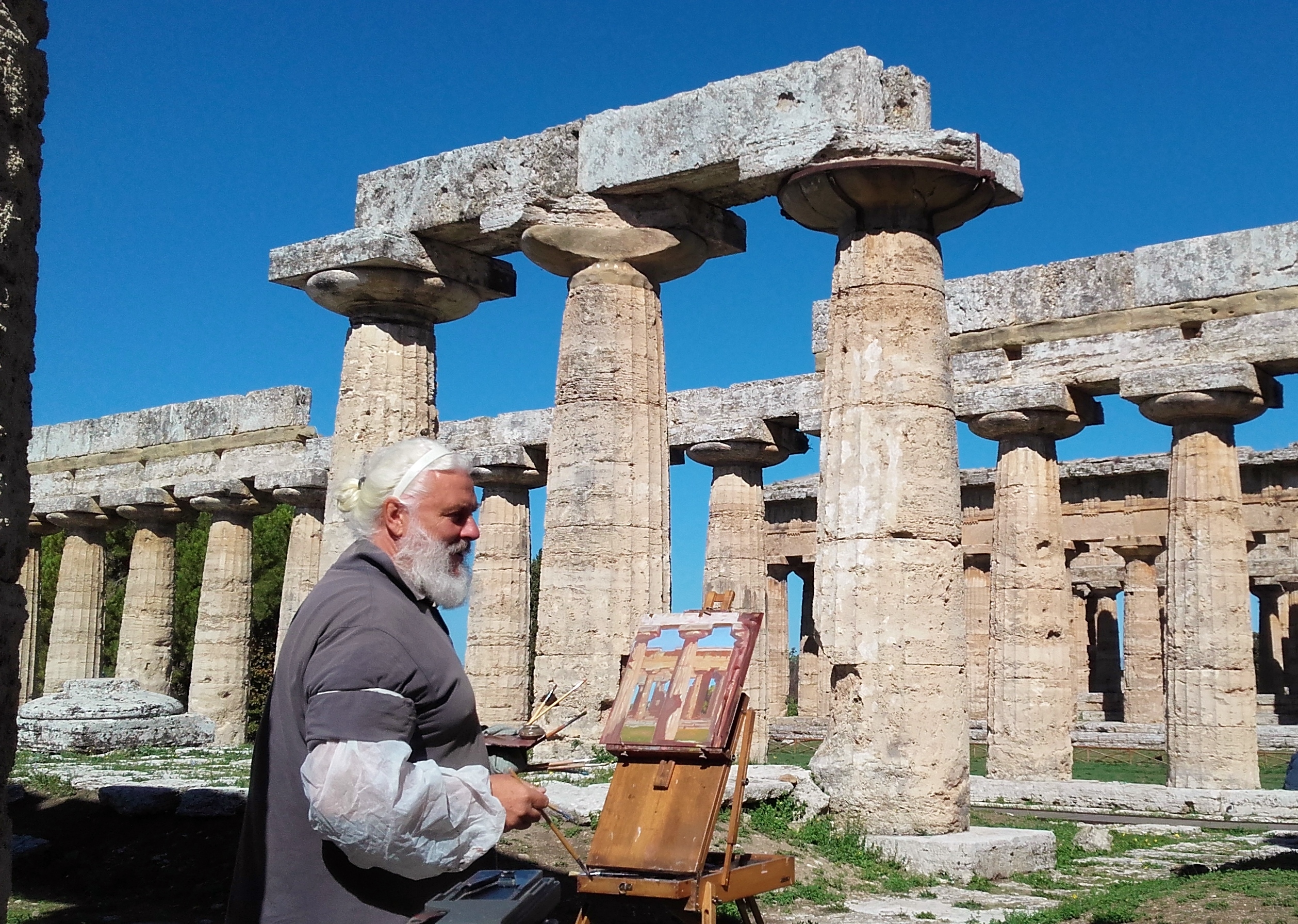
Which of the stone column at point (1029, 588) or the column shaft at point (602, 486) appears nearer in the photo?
the column shaft at point (602, 486)

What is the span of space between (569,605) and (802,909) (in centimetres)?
428

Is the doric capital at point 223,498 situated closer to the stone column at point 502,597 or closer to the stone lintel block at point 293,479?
the stone lintel block at point 293,479

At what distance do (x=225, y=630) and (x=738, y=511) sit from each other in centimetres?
1110

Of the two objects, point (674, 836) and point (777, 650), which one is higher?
point (777, 650)

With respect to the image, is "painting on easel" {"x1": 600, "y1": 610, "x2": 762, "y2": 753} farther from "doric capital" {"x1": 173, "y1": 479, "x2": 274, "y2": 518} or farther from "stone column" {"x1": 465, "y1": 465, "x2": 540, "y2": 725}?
"doric capital" {"x1": 173, "y1": 479, "x2": 274, "y2": 518}

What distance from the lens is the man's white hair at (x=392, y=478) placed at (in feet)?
12.7

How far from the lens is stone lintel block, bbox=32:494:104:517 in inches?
1176

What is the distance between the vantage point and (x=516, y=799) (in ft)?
11.8

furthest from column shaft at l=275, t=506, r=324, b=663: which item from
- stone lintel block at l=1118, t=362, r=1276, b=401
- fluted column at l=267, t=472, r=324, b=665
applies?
stone lintel block at l=1118, t=362, r=1276, b=401

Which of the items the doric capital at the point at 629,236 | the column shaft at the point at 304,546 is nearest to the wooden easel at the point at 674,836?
the doric capital at the point at 629,236

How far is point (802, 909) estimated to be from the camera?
955cm

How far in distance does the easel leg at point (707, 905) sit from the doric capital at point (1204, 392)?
43.7 feet

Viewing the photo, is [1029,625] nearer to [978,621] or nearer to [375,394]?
[978,621]

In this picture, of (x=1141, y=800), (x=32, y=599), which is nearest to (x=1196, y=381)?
(x=1141, y=800)
